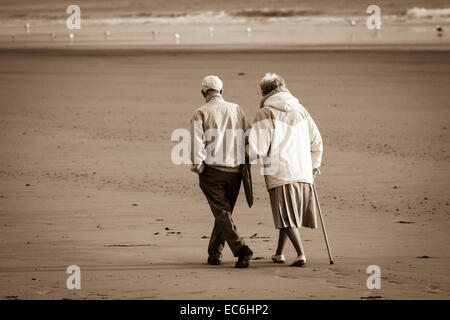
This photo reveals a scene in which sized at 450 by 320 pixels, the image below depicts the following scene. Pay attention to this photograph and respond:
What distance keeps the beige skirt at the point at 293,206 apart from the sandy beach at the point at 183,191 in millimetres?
373

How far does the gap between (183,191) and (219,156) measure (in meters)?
4.42

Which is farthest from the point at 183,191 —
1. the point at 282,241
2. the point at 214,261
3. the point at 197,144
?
the point at 197,144

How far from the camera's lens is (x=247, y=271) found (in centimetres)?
808

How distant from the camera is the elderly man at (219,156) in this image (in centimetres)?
822

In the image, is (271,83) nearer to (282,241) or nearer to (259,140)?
(259,140)

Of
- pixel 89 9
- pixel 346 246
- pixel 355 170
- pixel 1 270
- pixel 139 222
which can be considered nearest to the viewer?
pixel 1 270

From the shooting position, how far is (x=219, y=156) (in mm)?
8273

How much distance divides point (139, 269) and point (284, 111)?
1.74m

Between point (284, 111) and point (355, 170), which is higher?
point (284, 111)

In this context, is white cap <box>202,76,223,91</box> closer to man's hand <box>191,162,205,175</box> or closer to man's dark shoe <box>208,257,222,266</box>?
man's hand <box>191,162,205,175</box>

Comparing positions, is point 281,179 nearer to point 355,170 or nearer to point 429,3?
point 355,170

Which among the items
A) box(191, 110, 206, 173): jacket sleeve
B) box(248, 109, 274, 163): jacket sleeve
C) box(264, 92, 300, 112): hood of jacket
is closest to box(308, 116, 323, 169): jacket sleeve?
box(264, 92, 300, 112): hood of jacket
